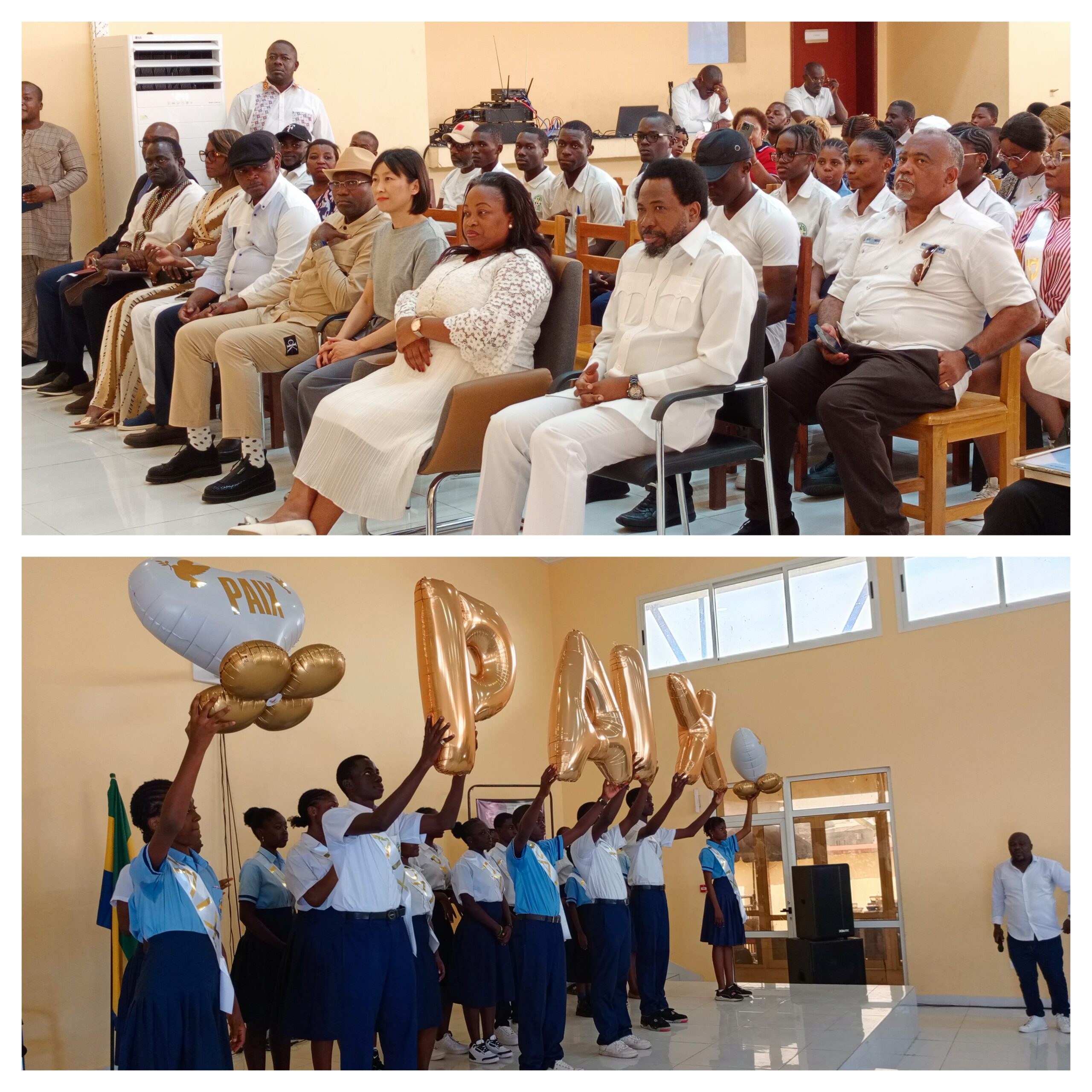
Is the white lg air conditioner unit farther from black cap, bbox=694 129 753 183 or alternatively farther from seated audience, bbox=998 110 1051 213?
seated audience, bbox=998 110 1051 213

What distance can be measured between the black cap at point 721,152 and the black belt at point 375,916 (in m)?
2.76

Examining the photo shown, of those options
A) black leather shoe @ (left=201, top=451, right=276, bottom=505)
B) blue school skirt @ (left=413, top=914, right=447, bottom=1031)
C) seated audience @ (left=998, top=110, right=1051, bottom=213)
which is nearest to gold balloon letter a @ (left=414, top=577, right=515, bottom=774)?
blue school skirt @ (left=413, top=914, right=447, bottom=1031)

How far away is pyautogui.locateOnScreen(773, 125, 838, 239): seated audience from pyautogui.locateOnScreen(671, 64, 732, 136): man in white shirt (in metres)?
6.14

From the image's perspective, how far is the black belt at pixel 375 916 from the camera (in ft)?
11.5

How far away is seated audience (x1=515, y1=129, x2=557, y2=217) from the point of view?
6527mm

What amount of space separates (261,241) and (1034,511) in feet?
11.5

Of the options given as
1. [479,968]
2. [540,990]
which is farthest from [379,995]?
[479,968]

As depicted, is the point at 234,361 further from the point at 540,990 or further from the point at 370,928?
the point at 540,990

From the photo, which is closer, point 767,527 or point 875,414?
point 875,414

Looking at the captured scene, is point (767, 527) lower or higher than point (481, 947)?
higher

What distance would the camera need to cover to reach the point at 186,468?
4.80 metres

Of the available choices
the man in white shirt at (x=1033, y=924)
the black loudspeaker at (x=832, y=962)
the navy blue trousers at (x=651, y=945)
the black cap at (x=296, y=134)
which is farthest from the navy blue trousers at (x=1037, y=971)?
the black cap at (x=296, y=134)
